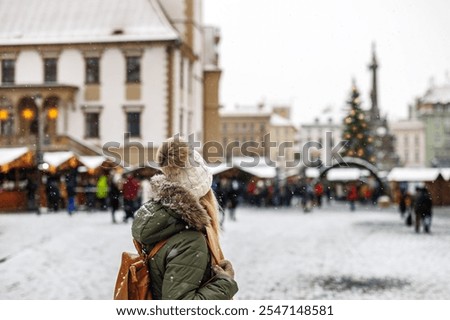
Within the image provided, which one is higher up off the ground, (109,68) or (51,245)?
(109,68)

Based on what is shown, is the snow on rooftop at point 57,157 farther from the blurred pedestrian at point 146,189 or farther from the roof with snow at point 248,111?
the roof with snow at point 248,111

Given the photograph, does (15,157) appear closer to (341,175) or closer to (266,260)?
(266,260)

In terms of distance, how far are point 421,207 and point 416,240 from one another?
1017 millimetres

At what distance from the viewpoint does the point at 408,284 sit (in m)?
5.59

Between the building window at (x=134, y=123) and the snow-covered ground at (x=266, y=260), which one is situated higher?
the building window at (x=134, y=123)

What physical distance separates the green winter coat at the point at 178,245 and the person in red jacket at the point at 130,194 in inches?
115

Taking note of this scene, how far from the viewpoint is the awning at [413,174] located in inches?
501

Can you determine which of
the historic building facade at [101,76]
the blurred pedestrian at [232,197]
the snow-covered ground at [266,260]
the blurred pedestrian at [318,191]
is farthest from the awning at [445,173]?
the historic building facade at [101,76]

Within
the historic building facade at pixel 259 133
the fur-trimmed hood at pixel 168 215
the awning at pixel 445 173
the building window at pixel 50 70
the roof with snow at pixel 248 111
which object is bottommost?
the awning at pixel 445 173

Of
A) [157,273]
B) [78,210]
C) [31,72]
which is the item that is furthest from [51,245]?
[157,273]

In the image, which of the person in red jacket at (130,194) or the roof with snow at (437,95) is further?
the roof with snow at (437,95)

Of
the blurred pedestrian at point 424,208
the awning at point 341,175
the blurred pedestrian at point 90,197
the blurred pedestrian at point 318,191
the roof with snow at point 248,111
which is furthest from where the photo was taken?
the awning at point 341,175

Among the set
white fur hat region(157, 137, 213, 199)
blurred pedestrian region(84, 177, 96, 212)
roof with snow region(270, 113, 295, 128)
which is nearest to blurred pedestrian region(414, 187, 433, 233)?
blurred pedestrian region(84, 177, 96, 212)
